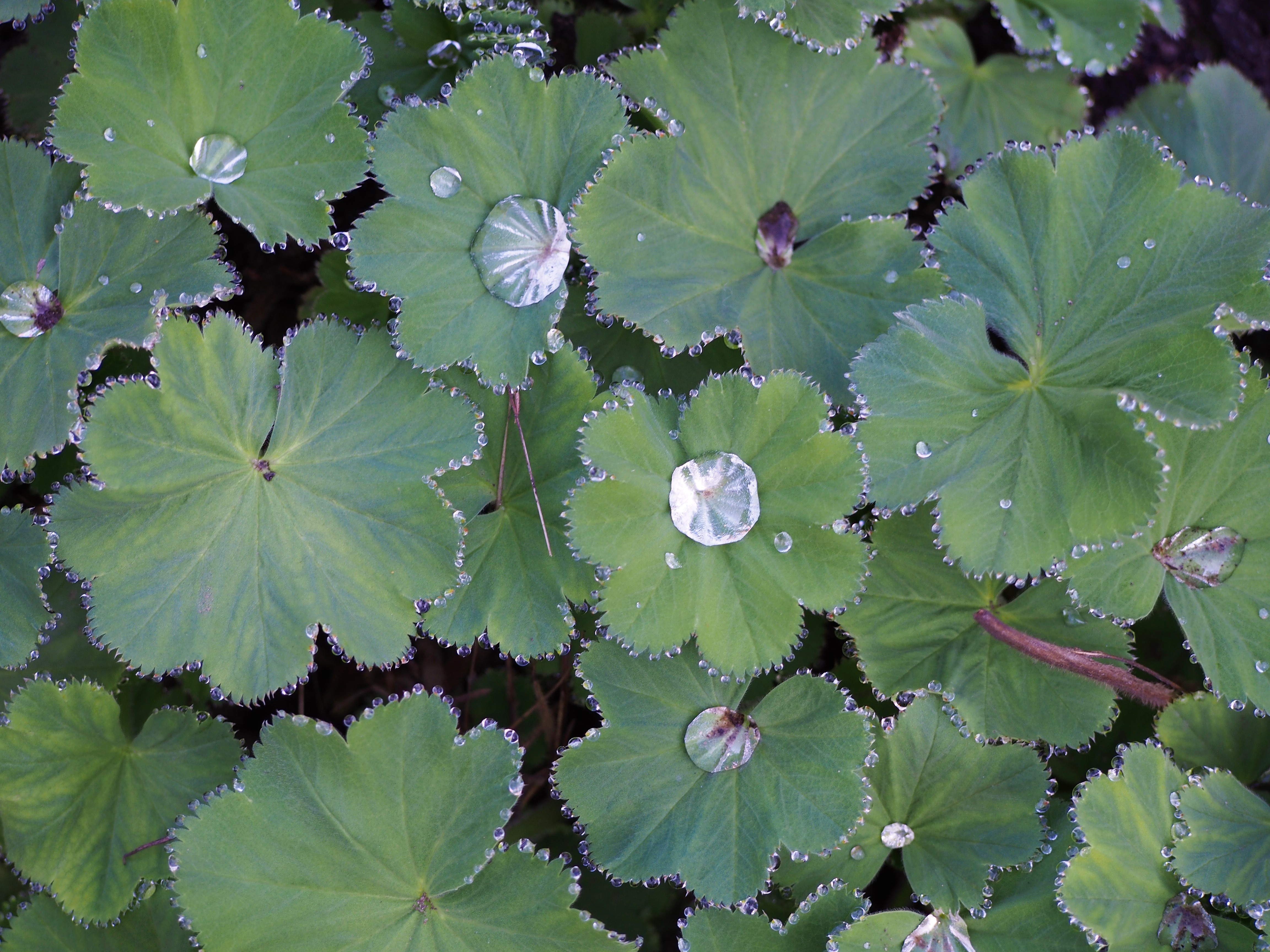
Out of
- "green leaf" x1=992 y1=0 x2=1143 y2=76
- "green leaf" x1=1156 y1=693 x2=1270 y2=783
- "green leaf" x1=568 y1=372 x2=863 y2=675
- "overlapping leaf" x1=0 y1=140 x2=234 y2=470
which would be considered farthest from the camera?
"green leaf" x1=992 y1=0 x2=1143 y2=76

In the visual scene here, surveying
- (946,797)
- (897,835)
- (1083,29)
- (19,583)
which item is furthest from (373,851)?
(1083,29)

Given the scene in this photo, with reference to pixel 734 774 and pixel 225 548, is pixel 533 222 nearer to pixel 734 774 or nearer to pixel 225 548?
pixel 225 548

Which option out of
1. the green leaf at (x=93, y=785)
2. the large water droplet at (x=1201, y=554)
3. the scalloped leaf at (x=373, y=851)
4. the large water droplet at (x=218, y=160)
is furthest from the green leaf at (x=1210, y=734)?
the large water droplet at (x=218, y=160)

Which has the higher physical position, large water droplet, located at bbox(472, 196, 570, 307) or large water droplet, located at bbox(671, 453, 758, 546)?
large water droplet, located at bbox(472, 196, 570, 307)

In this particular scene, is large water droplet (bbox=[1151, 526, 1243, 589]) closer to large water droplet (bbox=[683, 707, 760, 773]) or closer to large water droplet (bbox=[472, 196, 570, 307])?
large water droplet (bbox=[683, 707, 760, 773])

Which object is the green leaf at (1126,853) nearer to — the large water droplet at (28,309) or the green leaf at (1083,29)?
the green leaf at (1083,29)

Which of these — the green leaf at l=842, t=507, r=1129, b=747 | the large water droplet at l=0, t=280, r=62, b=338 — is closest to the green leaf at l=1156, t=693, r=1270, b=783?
the green leaf at l=842, t=507, r=1129, b=747

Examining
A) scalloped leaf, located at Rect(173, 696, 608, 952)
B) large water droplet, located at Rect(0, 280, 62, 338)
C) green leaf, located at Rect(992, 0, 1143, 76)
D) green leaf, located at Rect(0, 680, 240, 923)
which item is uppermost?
green leaf, located at Rect(992, 0, 1143, 76)

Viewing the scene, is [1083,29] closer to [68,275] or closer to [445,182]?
[445,182]
